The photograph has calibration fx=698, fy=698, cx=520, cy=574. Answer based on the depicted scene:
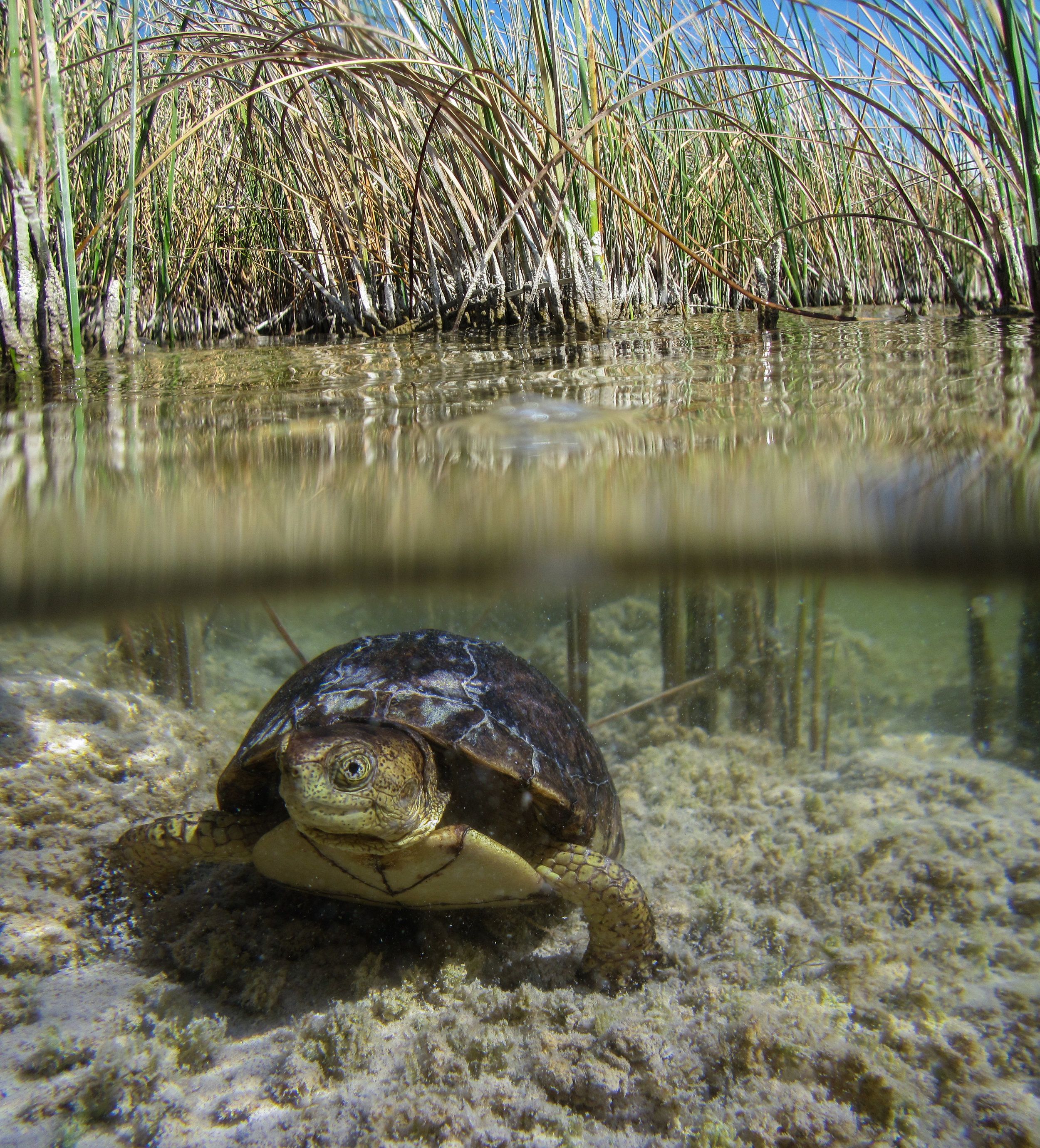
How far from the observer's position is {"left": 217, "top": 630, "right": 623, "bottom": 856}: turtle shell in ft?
9.36

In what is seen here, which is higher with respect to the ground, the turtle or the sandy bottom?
the turtle

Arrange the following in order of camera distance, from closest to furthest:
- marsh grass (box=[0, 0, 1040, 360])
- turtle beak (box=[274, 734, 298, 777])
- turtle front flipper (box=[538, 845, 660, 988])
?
1. turtle beak (box=[274, 734, 298, 777])
2. turtle front flipper (box=[538, 845, 660, 988])
3. marsh grass (box=[0, 0, 1040, 360])

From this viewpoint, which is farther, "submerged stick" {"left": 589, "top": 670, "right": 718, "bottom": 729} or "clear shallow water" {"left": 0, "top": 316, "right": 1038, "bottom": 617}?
"submerged stick" {"left": 589, "top": 670, "right": 718, "bottom": 729}

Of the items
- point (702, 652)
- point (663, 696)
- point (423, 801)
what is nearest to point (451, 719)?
point (423, 801)

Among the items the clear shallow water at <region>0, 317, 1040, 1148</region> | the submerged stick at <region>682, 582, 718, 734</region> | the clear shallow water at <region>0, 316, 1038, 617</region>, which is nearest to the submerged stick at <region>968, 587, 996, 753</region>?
the clear shallow water at <region>0, 317, 1040, 1148</region>

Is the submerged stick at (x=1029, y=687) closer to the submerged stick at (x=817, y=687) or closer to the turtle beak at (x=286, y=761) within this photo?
the submerged stick at (x=817, y=687)

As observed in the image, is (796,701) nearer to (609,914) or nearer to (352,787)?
(609,914)

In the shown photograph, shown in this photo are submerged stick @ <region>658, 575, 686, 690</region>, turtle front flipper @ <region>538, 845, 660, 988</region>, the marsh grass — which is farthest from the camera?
submerged stick @ <region>658, 575, 686, 690</region>

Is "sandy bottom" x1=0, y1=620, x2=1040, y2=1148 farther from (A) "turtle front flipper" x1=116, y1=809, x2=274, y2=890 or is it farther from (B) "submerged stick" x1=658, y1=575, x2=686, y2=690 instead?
(B) "submerged stick" x1=658, y1=575, x2=686, y2=690

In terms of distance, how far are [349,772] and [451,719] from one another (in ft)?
2.32

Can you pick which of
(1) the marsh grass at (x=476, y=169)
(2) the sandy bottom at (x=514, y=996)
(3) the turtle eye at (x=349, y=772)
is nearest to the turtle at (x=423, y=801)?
(3) the turtle eye at (x=349, y=772)

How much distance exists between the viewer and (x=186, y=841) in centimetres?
275

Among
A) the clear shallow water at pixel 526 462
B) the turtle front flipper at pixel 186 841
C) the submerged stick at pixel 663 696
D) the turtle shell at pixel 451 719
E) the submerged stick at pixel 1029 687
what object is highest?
the clear shallow water at pixel 526 462

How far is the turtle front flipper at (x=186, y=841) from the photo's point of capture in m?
2.76
